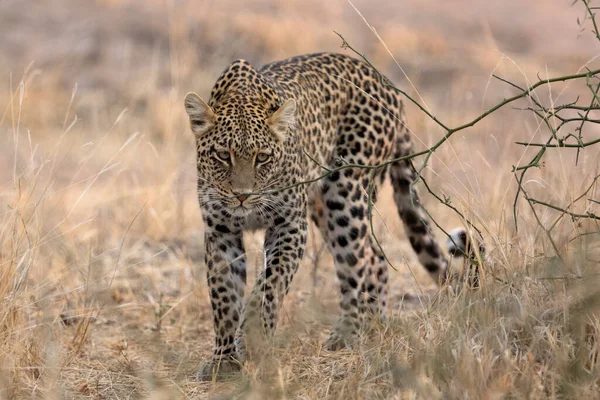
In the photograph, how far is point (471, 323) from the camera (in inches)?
181

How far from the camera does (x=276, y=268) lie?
241 inches

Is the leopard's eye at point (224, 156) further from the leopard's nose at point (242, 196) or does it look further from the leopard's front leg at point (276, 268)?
the leopard's front leg at point (276, 268)

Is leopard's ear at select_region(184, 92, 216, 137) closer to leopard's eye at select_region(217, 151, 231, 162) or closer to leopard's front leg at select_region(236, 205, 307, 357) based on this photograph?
leopard's eye at select_region(217, 151, 231, 162)

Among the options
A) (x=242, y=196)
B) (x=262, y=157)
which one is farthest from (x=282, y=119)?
(x=242, y=196)

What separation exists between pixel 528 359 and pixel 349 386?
83 cm

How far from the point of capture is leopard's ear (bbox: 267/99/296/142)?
6.01 metres

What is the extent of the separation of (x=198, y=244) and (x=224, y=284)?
133 inches

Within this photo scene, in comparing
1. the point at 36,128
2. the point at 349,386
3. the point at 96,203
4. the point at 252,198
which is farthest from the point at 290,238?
the point at 36,128

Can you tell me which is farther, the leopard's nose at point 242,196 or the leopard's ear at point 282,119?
the leopard's ear at point 282,119

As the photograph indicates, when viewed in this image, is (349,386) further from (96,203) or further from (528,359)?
(96,203)

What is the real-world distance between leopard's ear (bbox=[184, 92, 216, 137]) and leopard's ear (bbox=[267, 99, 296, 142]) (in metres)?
0.36

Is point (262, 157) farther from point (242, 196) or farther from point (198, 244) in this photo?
point (198, 244)

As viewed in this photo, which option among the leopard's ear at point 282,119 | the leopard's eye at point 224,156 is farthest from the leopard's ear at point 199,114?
the leopard's ear at point 282,119

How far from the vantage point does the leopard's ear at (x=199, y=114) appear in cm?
601
